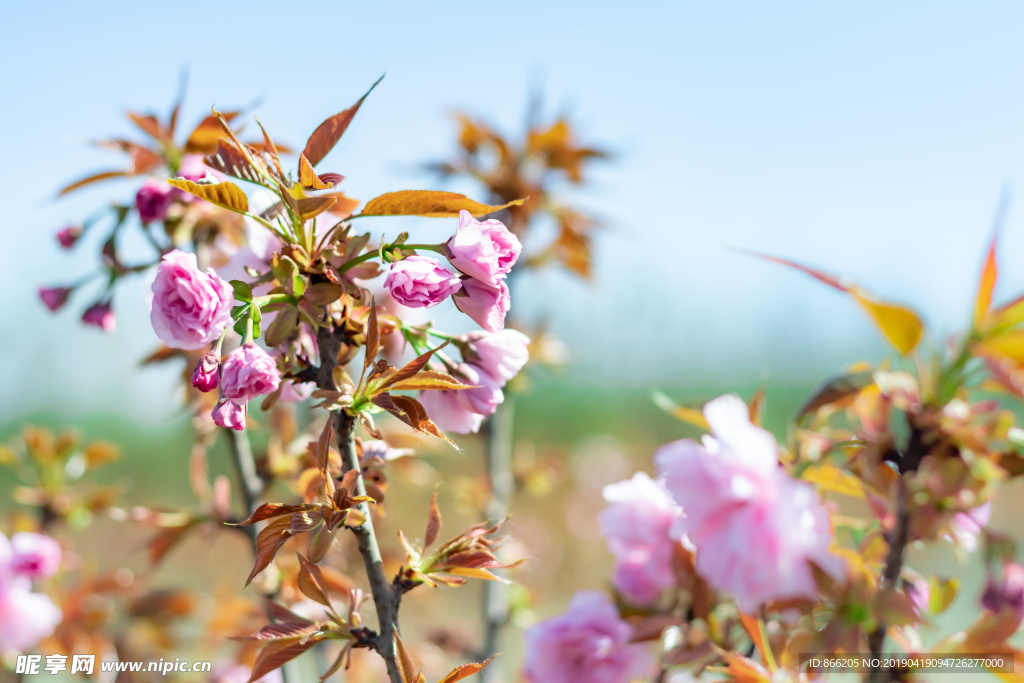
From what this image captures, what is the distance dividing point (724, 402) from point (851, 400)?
0.12m

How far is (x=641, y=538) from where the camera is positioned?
28.5 inches

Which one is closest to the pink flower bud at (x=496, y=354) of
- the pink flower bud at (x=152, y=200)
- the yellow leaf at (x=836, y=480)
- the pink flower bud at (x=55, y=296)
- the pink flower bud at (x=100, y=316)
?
the yellow leaf at (x=836, y=480)

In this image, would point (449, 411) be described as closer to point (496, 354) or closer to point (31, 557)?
point (496, 354)

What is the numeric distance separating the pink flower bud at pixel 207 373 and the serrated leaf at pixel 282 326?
0.14ft

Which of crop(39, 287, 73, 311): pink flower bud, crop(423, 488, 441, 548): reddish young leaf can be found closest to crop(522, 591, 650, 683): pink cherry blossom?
crop(423, 488, 441, 548): reddish young leaf

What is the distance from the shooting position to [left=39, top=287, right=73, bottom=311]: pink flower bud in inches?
37.5

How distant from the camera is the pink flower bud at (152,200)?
2.60 feet

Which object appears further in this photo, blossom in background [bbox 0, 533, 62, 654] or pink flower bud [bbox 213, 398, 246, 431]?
blossom in background [bbox 0, 533, 62, 654]

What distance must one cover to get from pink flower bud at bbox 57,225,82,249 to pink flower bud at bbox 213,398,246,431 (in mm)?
611

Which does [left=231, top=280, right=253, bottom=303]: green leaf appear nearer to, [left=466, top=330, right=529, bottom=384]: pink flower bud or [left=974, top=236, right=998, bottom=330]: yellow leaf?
[left=466, top=330, right=529, bottom=384]: pink flower bud

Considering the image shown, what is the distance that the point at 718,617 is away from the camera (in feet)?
2.27

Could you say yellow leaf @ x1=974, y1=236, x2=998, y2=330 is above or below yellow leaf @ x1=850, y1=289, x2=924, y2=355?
above

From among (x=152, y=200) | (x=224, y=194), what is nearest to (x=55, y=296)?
(x=152, y=200)

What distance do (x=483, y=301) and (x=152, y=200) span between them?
520mm
